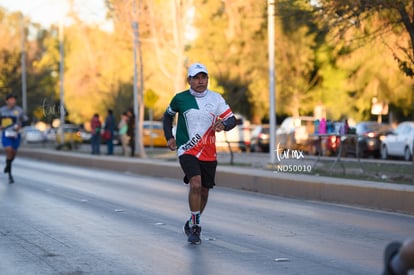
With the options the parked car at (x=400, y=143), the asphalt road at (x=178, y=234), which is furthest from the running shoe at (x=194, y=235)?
the parked car at (x=400, y=143)

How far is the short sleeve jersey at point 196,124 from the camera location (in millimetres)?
10766

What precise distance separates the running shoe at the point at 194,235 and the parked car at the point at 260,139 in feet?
109

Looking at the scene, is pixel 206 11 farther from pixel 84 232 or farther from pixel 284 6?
pixel 84 232

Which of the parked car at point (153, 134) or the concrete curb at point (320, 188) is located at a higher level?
the parked car at point (153, 134)

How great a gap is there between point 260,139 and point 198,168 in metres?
33.7

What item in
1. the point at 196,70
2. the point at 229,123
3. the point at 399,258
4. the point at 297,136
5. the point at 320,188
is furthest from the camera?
the point at 297,136

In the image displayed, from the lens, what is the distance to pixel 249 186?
66.6ft

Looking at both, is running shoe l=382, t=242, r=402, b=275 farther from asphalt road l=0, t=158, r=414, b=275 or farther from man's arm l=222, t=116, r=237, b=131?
man's arm l=222, t=116, r=237, b=131

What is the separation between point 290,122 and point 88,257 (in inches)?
1283

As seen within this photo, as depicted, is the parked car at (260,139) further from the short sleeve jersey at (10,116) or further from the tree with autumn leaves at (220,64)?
the short sleeve jersey at (10,116)

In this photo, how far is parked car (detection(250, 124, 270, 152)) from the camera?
44.2m

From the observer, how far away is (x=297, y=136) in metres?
36.2

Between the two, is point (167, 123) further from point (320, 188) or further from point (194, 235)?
point (320, 188)

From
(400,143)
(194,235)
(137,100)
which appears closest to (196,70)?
(194,235)
